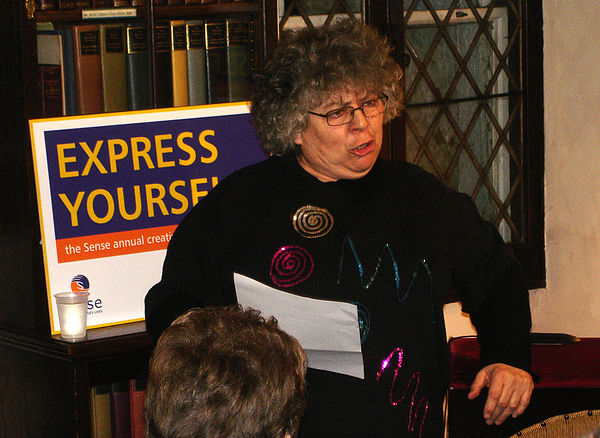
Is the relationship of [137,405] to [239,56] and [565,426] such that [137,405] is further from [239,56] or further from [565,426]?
[565,426]

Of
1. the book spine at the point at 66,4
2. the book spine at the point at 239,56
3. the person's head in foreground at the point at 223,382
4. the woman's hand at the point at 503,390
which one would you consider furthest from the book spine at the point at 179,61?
the person's head in foreground at the point at 223,382

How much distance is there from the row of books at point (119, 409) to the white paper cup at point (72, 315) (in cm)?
27

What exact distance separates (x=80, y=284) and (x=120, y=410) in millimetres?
411

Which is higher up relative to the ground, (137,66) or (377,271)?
(137,66)

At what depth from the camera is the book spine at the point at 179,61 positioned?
2613mm

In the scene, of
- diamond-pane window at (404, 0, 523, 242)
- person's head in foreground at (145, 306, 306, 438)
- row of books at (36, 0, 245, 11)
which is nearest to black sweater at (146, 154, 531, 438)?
person's head in foreground at (145, 306, 306, 438)

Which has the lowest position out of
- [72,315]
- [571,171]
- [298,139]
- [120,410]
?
[120,410]

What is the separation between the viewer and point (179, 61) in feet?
8.62

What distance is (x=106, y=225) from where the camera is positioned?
7.86 ft

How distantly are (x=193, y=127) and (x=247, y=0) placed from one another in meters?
0.47

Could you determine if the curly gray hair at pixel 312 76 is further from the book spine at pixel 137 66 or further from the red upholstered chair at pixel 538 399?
the book spine at pixel 137 66

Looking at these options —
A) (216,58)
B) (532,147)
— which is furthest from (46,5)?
(532,147)

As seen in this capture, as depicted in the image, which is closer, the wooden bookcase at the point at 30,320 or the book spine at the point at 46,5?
the wooden bookcase at the point at 30,320

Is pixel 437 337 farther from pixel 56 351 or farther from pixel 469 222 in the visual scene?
pixel 56 351
